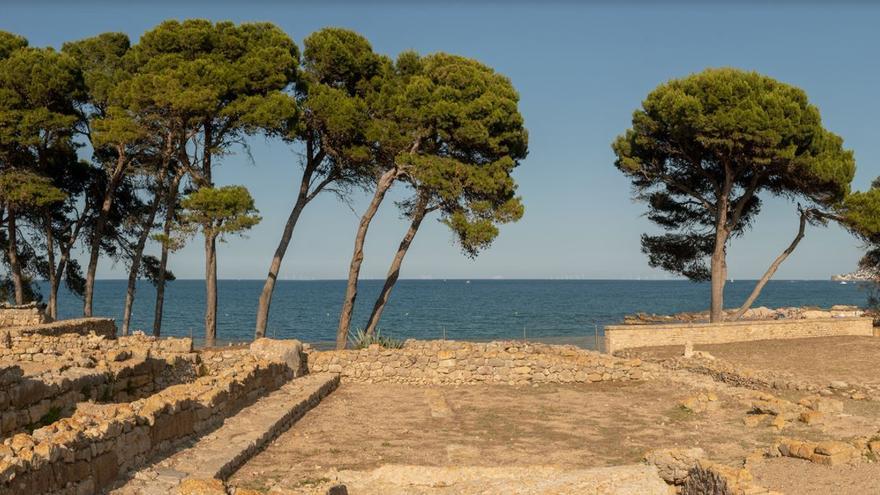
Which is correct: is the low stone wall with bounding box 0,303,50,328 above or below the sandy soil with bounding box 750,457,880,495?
above

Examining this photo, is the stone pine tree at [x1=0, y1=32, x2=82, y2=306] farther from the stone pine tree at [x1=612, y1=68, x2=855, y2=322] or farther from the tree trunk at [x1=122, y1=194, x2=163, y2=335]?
the stone pine tree at [x1=612, y1=68, x2=855, y2=322]

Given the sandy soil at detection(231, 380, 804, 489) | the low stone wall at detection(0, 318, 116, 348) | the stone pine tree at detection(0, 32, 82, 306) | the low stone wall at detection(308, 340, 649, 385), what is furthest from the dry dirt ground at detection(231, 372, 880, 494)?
the stone pine tree at detection(0, 32, 82, 306)

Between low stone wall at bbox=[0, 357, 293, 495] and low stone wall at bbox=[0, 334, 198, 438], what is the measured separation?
53cm

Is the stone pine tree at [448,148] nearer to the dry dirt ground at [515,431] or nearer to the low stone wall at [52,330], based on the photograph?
the low stone wall at [52,330]

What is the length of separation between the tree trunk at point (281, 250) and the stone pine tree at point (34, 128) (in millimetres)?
7552

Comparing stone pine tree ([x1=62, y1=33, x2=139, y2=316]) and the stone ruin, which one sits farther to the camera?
stone pine tree ([x1=62, y1=33, x2=139, y2=316])

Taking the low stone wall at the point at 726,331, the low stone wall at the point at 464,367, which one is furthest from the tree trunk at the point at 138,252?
the low stone wall at the point at 726,331

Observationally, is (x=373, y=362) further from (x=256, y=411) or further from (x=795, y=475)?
(x=795, y=475)

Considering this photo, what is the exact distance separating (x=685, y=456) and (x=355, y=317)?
76.6m

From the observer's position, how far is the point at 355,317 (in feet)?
279

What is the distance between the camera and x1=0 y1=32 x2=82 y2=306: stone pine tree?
25.9 m

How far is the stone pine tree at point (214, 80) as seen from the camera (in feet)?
79.3

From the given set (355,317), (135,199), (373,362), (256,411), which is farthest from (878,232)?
(355,317)

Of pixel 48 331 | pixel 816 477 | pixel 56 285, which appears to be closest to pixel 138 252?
pixel 56 285
